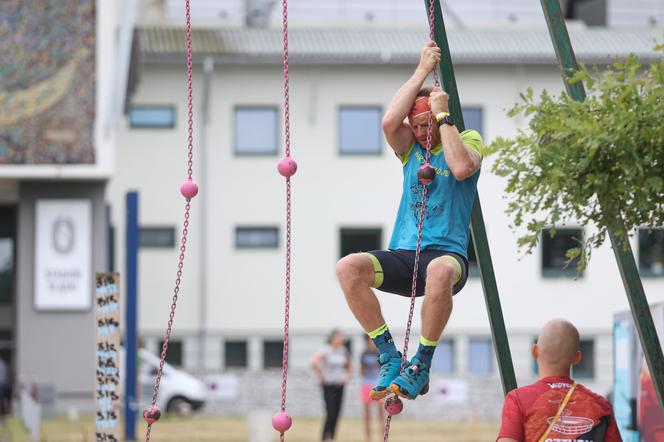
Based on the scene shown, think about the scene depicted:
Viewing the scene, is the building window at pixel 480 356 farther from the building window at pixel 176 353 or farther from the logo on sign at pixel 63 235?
the logo on sign at pixel 63 235

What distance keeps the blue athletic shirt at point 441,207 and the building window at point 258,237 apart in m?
32.2

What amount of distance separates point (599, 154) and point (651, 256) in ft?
A: 113

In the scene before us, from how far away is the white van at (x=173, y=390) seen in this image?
32688 mm

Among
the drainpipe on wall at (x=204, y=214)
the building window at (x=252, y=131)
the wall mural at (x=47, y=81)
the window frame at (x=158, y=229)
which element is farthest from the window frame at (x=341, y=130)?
the wall mural at (x=47, y=81)

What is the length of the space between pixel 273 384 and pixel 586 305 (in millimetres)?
8647

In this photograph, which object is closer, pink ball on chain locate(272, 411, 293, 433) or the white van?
pink ball on chain locate(272, 411, 293, 433)

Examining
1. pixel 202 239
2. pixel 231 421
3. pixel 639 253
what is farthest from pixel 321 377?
pixel 639 253

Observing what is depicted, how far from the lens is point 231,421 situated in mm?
31109

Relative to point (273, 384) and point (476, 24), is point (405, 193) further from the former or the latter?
point (476, 24)

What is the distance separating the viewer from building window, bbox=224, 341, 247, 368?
3950cm

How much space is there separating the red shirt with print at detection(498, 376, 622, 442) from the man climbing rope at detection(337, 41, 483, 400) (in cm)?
57

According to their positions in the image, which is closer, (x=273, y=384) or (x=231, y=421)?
(x=231, y=421)

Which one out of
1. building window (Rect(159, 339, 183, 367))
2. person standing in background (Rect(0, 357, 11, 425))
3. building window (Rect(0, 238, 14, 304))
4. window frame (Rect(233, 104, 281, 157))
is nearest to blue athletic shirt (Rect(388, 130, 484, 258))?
person standing in background (Rect(0, 357, 11, 425))

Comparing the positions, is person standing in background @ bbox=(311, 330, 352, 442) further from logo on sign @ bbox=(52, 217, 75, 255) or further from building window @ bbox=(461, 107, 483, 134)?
building window @ bbox=(461, 107, 483, 134)
